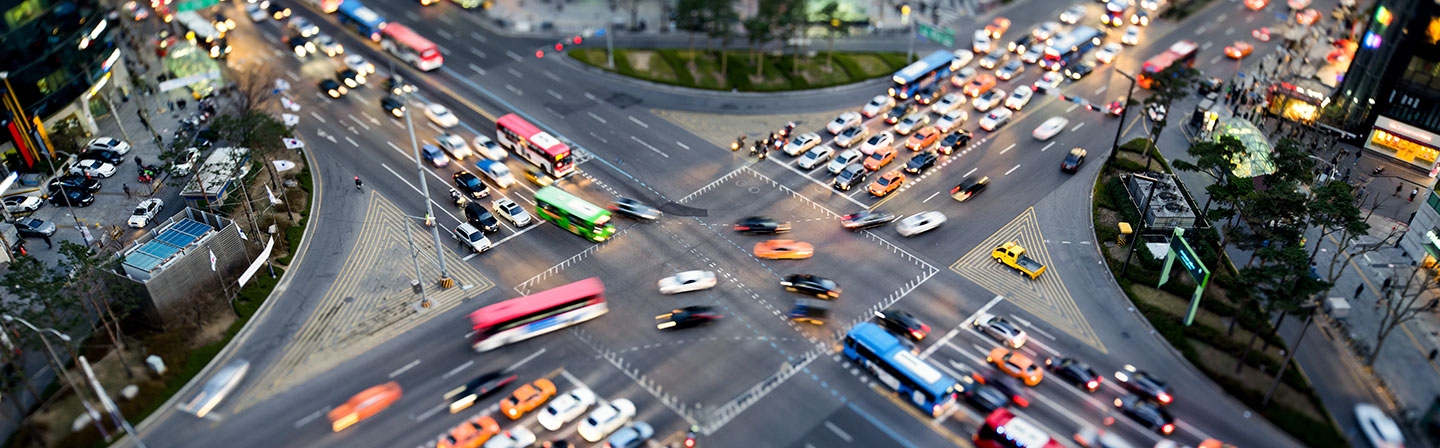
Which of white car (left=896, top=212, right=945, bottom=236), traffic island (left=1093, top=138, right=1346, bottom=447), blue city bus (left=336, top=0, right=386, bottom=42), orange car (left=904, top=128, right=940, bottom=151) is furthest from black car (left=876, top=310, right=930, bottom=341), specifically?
blue city bus (left=336, top=0, right=386, bottom=42)

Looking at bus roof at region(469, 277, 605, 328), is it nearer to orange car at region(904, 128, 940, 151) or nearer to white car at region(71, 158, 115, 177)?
orange car at region(904, 128, 940, 151)

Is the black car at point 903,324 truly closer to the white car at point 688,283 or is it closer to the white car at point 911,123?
the white car at point 688,283

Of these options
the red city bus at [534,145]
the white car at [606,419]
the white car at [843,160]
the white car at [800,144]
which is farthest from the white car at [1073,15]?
the white car at [606,419]

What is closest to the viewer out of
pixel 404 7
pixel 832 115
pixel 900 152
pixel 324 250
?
pixel 324 250

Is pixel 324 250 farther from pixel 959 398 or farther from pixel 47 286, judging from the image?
pixel 959 398

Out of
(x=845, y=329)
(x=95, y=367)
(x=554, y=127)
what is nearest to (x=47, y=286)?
(x=95, y=367)

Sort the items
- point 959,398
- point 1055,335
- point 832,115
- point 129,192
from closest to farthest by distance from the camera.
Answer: point 959,398 < point 1055,335 < point 129,192 < point 832,115

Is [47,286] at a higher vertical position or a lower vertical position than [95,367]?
higher

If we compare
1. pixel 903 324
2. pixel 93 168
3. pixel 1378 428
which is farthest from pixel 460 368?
pixel 1378 428
